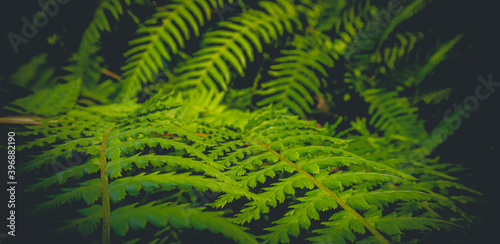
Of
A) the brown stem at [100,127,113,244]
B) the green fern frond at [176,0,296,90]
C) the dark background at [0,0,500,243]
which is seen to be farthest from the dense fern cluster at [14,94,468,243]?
the dark background at [0,0,500,243]

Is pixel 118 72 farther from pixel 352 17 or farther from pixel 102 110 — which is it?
pixel 352 17

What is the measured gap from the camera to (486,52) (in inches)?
75.1

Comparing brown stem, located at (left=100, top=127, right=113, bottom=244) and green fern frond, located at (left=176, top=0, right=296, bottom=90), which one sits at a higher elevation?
green fern frond, located at (left=176, top=0, right=296, bottom=90)

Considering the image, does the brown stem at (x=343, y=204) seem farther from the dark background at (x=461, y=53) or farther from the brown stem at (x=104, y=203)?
the dark background at (x=461, y=53)

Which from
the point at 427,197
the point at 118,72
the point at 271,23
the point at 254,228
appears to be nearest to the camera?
the point at 427,197

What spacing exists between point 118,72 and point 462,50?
9.99 ft

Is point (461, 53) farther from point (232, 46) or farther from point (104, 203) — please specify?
point (104, 203)

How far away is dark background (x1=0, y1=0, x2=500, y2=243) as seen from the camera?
1719 millimetres

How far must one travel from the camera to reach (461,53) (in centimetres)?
196

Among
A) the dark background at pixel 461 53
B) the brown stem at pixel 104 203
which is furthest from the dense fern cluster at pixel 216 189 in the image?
the dark background at pixel 461 53

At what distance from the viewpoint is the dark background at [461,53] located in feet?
5.64

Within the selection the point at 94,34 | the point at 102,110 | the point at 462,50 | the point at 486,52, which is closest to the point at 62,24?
the point at 94,34

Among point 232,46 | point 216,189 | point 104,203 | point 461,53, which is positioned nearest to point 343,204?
point 216,189

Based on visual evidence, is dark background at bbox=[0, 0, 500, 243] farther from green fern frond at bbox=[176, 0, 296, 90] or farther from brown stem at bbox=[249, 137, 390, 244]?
brown stem at bbox=[249, 137, 390, 244]
